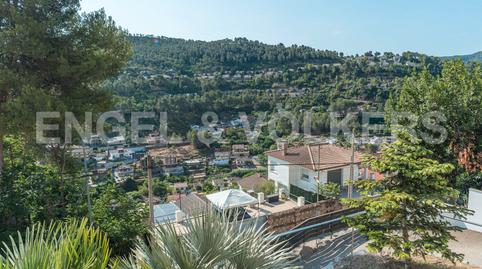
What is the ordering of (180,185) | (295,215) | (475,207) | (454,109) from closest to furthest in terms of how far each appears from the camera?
(475,207) → (295,215) → (454,109) → (180,185)

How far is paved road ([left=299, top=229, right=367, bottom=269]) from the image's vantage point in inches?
289

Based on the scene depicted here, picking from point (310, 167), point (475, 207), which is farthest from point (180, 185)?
point (475, 207)

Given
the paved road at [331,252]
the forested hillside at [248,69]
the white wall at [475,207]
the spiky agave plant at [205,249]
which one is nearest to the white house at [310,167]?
the white wall at [475,207]

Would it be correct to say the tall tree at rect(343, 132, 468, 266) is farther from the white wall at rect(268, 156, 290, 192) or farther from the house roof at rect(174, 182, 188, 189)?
the house roof at rect(174, 182, 188, 189)

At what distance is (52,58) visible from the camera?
5996mm

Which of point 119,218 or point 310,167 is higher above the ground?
point 119,218

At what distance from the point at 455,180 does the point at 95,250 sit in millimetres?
11426

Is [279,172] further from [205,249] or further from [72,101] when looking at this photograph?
[205,249]

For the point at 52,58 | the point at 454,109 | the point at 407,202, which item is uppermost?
the point at 52,58

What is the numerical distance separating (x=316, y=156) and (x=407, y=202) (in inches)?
483

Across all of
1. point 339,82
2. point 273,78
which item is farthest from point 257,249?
point 273,78

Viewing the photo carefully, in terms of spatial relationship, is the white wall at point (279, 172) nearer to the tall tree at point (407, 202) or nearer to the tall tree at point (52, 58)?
the tall tree at point (407, 202)

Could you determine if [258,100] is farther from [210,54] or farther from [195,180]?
[210,54]

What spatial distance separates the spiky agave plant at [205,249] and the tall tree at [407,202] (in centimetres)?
335
